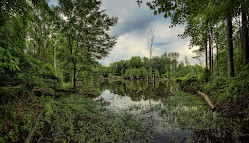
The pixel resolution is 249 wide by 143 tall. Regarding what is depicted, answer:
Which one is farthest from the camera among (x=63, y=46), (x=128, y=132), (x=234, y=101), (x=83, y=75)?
(x=83, y=75)

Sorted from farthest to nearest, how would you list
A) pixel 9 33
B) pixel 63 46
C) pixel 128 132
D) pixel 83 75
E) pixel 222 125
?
pixel 83 75 < pixel 63 46 < pixel 222 125 < pixel 128 132 < pixel 9 33

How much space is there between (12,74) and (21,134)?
2.29 m

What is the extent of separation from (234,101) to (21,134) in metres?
10.7

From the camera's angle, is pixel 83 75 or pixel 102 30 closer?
pixel 102 30

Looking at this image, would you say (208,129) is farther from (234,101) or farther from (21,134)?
(21,134)

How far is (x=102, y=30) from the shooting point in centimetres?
1226

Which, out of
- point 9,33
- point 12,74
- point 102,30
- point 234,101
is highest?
point 102,30

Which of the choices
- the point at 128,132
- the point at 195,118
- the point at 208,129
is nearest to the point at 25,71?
the point at 128,132

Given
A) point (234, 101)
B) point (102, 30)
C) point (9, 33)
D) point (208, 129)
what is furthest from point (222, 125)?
point (102, 30)

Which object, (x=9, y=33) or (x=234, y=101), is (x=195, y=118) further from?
(x=9, y=33)

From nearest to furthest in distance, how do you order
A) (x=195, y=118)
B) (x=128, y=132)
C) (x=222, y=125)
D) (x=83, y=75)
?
(x=128, y=132), (x=222, y=125), (x=195, y=118), (x=83, y=75)

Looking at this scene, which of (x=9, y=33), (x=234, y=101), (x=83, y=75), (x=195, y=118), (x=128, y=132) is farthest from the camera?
(x=83, y=75)

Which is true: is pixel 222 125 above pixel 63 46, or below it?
below

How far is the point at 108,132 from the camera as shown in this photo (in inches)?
169
